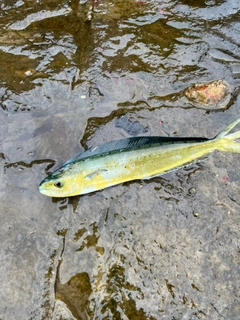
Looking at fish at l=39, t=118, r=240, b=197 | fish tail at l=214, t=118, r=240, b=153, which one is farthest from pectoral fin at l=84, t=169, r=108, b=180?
fish tail at l=214, t=118, r=240, b=153

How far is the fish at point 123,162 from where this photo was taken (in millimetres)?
3570

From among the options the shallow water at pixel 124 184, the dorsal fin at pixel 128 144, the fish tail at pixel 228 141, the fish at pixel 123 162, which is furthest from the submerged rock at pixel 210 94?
the dorsal fin at pixel 128 144

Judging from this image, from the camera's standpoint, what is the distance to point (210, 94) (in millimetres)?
4445

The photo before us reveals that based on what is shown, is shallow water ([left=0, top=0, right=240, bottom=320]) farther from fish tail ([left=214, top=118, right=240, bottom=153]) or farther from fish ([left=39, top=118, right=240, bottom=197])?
fish tail ([left=214, top=118, right=240, bottom=153])

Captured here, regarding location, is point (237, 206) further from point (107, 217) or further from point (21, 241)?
point (21, 241)

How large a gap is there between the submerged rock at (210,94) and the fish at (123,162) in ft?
2.73

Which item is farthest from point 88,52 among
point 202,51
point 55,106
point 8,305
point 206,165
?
point 8,305

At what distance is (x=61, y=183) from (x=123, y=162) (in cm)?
71

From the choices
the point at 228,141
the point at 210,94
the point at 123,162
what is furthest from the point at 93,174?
the point at 210,94

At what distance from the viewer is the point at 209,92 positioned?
14.6 feet

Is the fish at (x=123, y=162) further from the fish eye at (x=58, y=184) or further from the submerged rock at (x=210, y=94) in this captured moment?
the submerged rock at (x=210, y=94)

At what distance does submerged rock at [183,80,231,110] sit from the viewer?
439 centimetres

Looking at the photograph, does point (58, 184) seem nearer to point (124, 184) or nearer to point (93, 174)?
point (93, 174)

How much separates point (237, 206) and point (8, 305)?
2.67 meters
